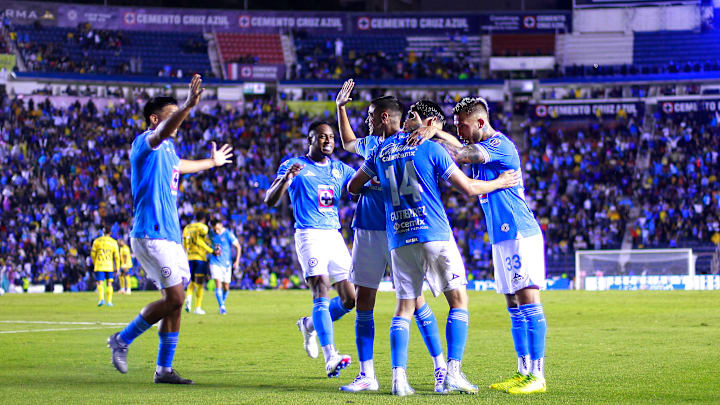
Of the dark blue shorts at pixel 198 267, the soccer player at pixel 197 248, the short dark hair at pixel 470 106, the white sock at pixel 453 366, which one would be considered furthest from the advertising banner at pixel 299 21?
the white sock at pixel 453 366

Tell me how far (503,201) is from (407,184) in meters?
1.01

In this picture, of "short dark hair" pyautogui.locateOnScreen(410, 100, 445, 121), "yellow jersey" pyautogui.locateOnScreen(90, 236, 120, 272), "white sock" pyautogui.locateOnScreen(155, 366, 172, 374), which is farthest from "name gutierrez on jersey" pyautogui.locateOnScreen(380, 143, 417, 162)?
"yellow jersey" pyautogui.locateOnScreen(90, 236, 120, 272)

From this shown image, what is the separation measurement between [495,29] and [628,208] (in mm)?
22170

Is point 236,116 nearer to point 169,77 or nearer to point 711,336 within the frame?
point 169,77

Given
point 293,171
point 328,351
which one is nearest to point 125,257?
point 328,351

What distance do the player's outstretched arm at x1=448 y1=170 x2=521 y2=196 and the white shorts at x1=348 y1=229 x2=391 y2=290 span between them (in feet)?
4.77

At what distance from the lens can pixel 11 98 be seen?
52.7m

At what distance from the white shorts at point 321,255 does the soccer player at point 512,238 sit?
2.46m

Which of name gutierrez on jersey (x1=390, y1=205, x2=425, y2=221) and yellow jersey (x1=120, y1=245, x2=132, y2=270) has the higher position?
name gutierrez on jersey (x1=390, y1=205, x2=425, y2=221)

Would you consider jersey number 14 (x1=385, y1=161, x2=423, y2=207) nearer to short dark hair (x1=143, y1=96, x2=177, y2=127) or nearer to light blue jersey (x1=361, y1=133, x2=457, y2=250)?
light blue jersey (x1=361, y1=133, x2=457, y2=250)

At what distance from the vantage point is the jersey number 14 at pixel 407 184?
339 inches

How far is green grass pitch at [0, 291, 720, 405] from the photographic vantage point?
8.36 metres

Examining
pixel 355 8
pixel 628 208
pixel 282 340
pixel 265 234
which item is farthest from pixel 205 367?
pixel 355 8

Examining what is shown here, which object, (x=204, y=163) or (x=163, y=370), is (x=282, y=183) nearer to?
(x=204, y=163)
